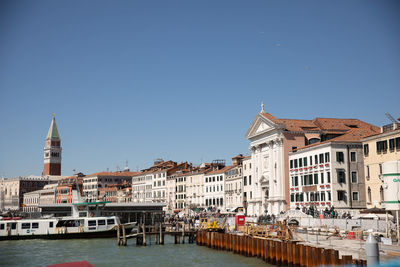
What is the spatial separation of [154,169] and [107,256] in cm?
8132

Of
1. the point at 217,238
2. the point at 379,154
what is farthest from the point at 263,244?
the point at 379,154

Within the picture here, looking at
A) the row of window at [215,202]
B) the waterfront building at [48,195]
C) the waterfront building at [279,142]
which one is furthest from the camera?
the waterfront building at [48,195]

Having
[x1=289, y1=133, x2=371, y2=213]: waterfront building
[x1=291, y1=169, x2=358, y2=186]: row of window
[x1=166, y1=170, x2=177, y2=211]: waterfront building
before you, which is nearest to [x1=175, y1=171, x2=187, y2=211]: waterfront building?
[x1=166, y1=170, x2=177, y2=211]: waterfront building

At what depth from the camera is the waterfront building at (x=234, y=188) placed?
8181 cm

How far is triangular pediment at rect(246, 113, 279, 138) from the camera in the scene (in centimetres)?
6581

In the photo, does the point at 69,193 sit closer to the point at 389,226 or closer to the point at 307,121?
the point at 307,121

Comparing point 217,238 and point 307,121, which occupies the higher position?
point 307,121

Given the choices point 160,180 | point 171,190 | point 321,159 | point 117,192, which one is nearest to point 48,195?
point 117,192

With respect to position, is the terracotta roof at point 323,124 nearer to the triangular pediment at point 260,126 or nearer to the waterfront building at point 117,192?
the triangular pediment at point 260,126

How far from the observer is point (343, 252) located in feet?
82.7

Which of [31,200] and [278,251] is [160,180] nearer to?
[31,200]

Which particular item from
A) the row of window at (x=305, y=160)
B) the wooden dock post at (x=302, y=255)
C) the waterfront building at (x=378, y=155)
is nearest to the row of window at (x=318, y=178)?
the row of window at (x=305, y=160)

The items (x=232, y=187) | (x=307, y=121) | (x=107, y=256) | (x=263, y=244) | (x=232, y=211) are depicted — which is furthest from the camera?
(x=232, y=187)

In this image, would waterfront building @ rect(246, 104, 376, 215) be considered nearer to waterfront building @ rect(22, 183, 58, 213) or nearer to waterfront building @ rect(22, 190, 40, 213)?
waterfront building @ rect(22, 183, 58, 213)
